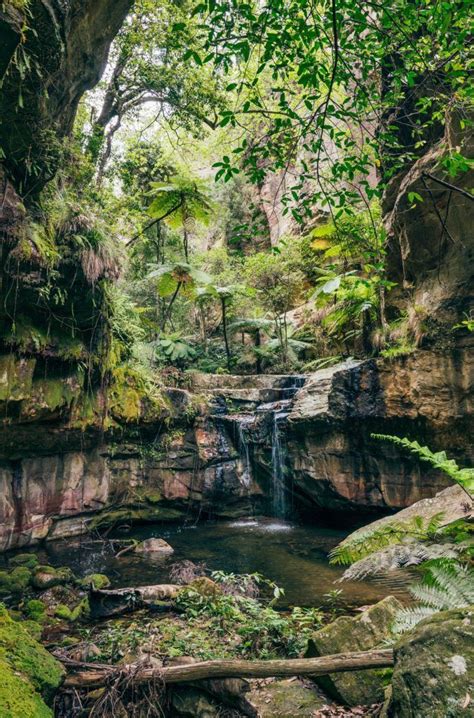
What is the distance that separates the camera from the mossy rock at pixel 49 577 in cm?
534

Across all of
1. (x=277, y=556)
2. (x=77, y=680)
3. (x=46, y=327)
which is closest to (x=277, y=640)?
(x=77, y=680)

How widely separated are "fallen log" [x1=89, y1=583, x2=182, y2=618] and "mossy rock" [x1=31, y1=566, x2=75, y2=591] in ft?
2.76

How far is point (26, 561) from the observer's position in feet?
20.1

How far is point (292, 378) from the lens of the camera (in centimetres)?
1144

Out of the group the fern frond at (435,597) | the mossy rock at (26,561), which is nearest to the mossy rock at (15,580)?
the mossy rock at (26,561)

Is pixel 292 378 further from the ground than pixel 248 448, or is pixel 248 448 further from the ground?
pixel 292 378

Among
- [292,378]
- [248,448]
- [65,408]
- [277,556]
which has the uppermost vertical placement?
[292,378]

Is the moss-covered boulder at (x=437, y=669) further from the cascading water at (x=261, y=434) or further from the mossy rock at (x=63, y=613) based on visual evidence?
the cascading water at (x=261, y=434)

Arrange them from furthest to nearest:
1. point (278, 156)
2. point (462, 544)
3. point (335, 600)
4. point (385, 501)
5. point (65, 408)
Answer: point (385, 501) → point (65, 408) → point (335, 600) → point (278, 156) → point (462, 544)

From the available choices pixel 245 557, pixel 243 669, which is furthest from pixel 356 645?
pixel 245 557

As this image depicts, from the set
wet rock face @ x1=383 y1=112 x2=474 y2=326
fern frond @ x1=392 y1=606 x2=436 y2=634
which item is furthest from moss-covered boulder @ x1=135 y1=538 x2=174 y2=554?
wet rock face @ x1=383 y1=112 x2=474 y2=326

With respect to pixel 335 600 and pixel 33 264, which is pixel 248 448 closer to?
pixel 335 600

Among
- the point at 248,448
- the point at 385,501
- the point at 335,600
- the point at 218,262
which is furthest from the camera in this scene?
the point at 218,262

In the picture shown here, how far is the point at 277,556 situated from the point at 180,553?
63.2 inches
